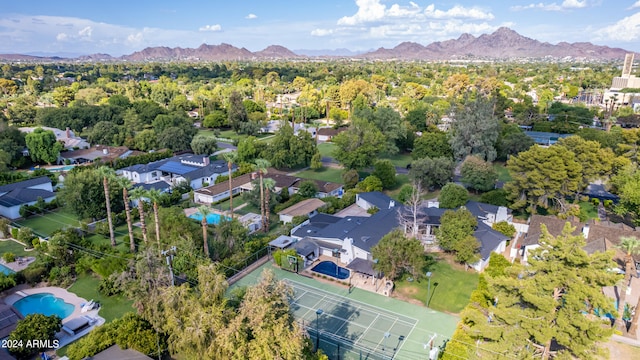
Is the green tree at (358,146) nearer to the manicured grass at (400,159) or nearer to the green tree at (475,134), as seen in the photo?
Answer: the manicured grass at (400,159)

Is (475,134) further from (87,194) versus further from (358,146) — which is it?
(87,194)

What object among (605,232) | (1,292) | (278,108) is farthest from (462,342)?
(278,108)

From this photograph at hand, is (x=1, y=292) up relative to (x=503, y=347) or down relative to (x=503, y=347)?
down

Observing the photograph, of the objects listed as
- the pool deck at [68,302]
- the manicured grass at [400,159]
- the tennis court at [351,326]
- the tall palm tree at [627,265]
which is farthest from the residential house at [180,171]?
the tall palm tree at [627,265]

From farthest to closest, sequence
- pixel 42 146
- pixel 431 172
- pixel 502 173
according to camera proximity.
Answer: pixel 42 146 → pixel 502 173 → pixel 431 172

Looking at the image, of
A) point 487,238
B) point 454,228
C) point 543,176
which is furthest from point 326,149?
point 487,238

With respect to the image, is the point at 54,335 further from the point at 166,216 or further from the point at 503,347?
the point at 503,347
